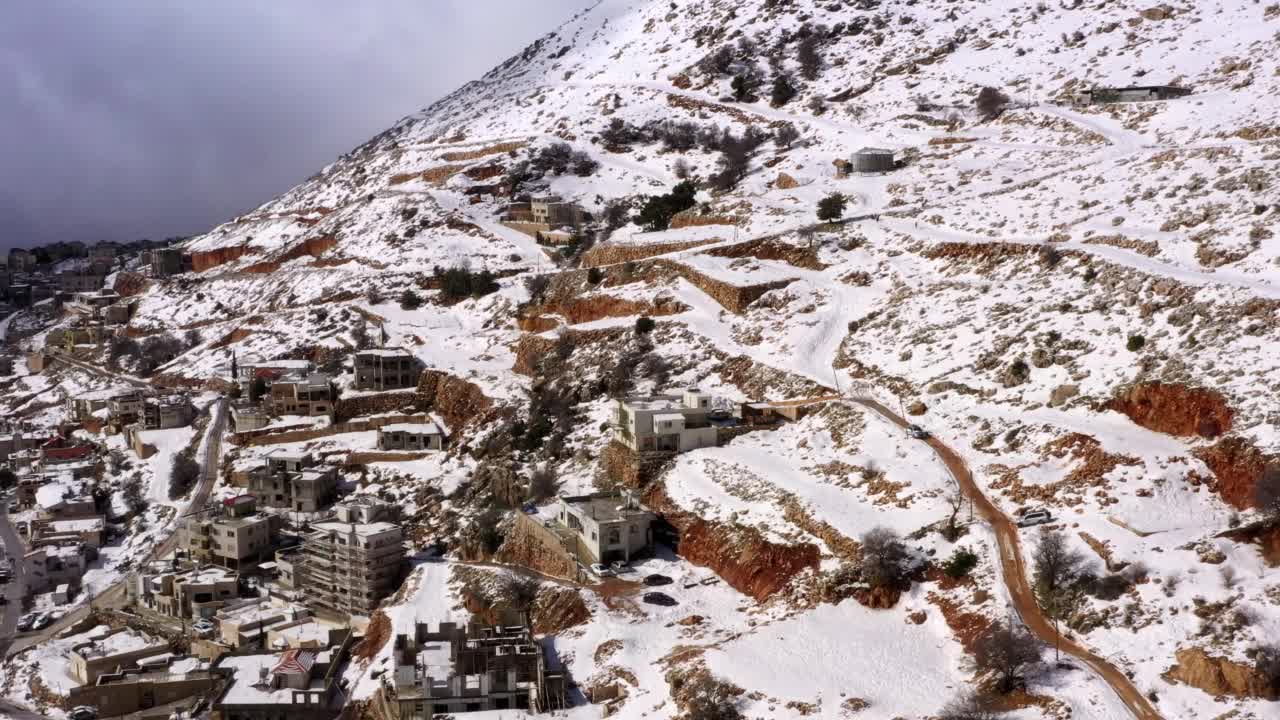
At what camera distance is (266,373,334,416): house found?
1980 inches

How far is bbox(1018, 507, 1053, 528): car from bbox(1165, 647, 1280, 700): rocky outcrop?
538 centimetres

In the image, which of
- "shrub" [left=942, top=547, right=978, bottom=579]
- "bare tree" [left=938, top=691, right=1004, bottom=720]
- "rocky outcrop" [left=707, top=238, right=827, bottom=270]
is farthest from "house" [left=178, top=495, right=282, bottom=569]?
"bare tree" [left=938, top=691, right=1004, bottom=720]

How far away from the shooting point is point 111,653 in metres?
35.5

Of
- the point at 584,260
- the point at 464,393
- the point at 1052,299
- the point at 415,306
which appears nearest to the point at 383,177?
the point at 415,306

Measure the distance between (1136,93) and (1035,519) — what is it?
140 feet

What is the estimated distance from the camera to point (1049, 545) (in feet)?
75.1

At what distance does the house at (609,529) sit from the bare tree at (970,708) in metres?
12.0

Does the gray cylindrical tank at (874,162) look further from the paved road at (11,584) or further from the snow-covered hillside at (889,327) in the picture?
the paved road at (11,584)

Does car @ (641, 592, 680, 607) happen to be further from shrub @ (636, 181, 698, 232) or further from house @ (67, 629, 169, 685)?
shrub @ (636, 181, 698, 232)

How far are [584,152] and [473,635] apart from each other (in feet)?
190

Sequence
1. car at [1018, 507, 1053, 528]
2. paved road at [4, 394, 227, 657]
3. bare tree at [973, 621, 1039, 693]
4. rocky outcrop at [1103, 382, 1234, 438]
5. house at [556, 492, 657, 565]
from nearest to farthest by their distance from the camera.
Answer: bare tree at [973, 621, 1039, 693], car at [1018, 507, 1053, 528], rocky outcrop at [1103, 382, 1234, 438], house at [556, 492, 657, 565], paved road at [4, 394, 227, 657]

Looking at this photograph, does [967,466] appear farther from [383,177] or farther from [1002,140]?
[383,177]

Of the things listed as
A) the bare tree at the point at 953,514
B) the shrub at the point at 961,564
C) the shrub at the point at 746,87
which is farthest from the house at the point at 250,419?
the shrub at the point at 746,87

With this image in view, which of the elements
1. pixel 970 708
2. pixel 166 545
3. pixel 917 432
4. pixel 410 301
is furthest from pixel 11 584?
pixel 970 708
